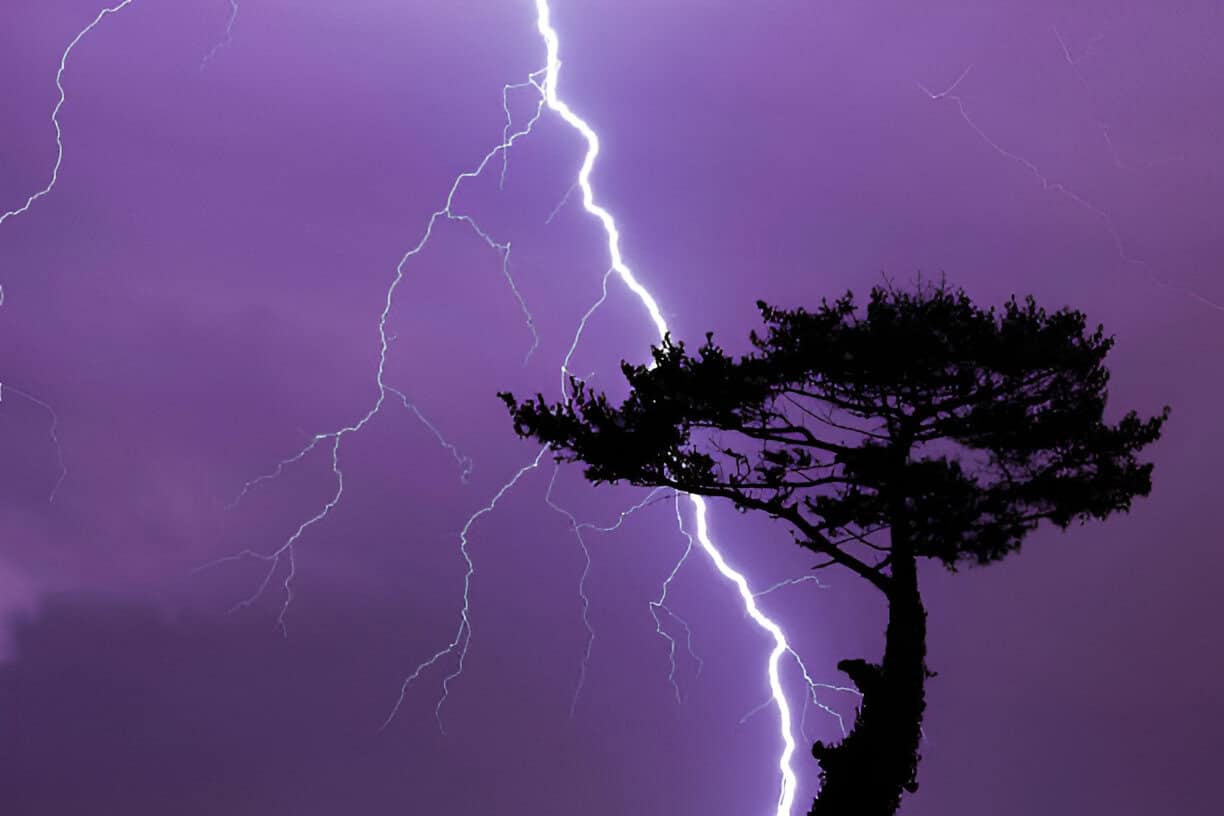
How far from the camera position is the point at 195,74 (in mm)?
5676

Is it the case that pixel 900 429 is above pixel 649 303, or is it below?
below

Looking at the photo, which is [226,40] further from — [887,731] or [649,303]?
[887,731]

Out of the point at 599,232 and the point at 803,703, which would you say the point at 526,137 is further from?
the point at 803,703

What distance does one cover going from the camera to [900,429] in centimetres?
392

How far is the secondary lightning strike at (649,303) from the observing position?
5.45m

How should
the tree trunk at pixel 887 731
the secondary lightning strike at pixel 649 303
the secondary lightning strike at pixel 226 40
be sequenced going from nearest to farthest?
the tree trunk at pixel 887 731 → the secondary lightning strike at pixel 649 303 → the secondary lightning strike at pixel 226 40

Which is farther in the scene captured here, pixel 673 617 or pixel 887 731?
pixel 673 617

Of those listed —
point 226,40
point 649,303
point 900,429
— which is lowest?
point 900,429

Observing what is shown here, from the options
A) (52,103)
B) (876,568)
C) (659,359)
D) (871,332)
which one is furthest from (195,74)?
(876,568)

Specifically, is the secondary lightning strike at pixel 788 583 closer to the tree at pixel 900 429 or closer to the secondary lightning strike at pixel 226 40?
the tree at pixel 900 429

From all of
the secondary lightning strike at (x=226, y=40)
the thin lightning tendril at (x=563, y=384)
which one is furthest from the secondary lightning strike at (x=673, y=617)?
the secondary lightning strike at (x=226, y=40)

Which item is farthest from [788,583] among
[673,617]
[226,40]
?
[226,40]

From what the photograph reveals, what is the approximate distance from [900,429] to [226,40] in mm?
4754

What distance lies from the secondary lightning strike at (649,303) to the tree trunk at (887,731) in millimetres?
1909
